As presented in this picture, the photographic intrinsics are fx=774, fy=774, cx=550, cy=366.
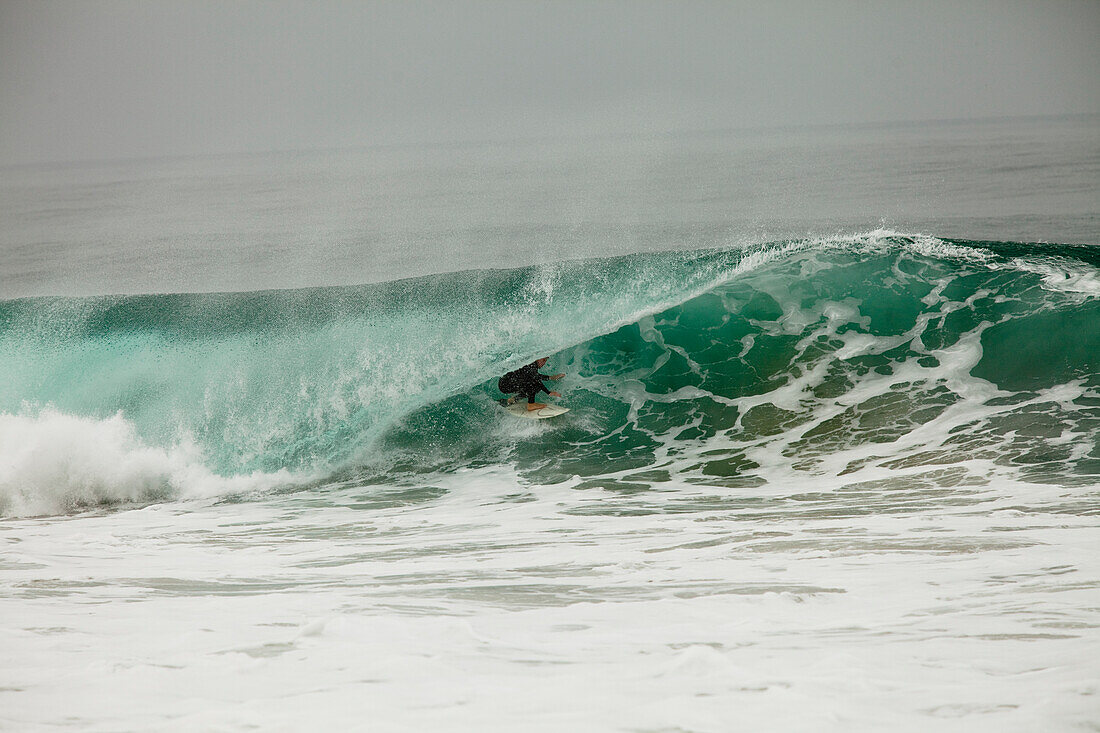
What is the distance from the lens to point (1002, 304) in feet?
25.1

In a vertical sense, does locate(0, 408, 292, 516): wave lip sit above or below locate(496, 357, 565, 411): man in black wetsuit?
below

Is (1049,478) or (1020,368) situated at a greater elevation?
(1020,368)

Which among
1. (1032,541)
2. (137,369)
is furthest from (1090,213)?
(137,369)

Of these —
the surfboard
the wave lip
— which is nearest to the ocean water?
the wave lip

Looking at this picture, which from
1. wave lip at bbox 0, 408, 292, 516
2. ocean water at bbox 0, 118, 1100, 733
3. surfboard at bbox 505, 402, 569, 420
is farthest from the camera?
surfboard at bbox 505, 402, 569, 420

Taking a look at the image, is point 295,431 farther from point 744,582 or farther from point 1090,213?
point 1090,213

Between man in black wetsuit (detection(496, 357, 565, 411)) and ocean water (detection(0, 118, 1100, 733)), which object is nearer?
ocean water (detection(0, 118, 1100, 733))

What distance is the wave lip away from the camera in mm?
6473

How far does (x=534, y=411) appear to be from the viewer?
7.35 metres

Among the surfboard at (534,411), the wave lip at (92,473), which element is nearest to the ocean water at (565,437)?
the wave lip at (92,473)

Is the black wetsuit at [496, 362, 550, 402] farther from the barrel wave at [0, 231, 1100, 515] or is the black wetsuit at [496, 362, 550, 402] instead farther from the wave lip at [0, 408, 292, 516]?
the wave lip at [0, 408, 292, 516]

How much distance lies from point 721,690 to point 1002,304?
6.92m

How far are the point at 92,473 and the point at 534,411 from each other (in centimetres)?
390

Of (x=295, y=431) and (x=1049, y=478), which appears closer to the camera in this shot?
(x=1049, y=478)
